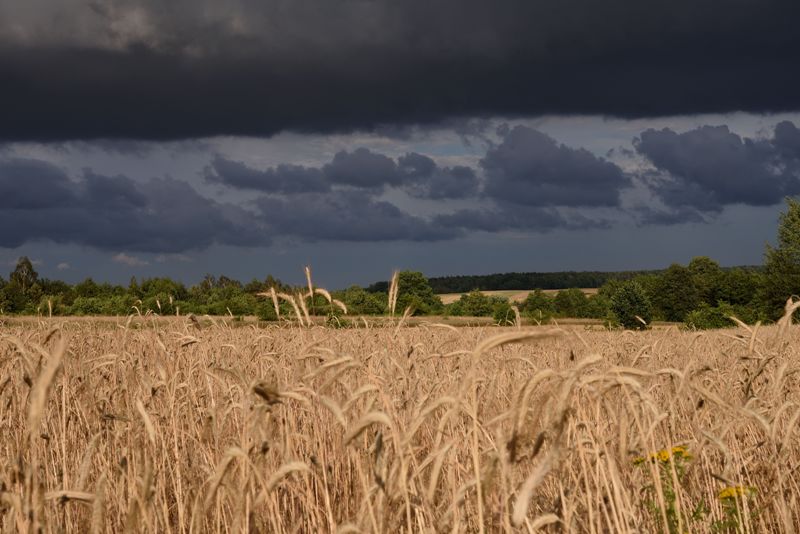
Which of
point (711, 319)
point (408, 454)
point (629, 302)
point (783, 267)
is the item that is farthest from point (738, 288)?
point (408, 454)

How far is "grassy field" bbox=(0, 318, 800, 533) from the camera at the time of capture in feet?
7.04

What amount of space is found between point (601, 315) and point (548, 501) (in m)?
53.9

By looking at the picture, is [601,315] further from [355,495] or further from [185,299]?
[355,495]

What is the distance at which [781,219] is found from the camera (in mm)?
57031

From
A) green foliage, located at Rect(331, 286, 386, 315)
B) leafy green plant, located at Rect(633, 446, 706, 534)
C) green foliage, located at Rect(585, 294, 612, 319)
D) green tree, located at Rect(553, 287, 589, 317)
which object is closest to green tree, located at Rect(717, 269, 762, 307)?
green foliage, located at Rect(585, 294, 612, 319)

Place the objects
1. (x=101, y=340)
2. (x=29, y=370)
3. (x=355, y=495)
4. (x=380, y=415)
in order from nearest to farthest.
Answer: (x=380, y=415)
(x=29, y=370)
(x=355, y=495)
(x=101, y=340)

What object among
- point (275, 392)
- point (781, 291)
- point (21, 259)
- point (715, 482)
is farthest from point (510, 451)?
point (781, 291)

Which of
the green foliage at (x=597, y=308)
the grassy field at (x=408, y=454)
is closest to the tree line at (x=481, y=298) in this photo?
the green foliage at (x=597, y=308)

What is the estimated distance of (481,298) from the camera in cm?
4241

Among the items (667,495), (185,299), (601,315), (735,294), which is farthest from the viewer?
(735,294)

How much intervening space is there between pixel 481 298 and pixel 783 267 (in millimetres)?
25055

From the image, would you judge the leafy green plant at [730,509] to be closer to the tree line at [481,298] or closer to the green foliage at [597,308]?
the tree line at [481,298]

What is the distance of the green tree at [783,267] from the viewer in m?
50.1

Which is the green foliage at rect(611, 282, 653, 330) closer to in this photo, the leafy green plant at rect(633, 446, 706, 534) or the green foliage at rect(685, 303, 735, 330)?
the green foliage at rect(685, 303, 735, 330)
